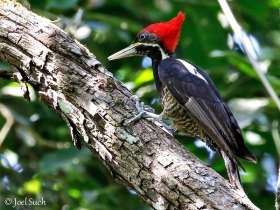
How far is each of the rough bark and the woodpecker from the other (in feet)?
1.86

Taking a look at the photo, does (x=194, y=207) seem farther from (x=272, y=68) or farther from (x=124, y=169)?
(x=272, y=68)

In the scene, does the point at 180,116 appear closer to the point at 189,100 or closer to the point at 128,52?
the point at 189,100

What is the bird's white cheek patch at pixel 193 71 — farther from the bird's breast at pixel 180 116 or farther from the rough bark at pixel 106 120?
the rough bark at pixel 106 120

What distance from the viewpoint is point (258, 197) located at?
18.1ft

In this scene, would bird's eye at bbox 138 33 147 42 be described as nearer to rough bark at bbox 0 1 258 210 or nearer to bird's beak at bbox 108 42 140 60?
bird's beak at bbox 108 42 140 60

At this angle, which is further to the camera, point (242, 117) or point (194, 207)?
point (242, 117)

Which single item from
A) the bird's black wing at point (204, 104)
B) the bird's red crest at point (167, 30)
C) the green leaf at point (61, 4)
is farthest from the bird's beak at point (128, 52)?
the green leaf at point (61, 4)

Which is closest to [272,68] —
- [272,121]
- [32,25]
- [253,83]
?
[253,83]

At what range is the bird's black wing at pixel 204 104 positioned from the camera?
3.99 meters

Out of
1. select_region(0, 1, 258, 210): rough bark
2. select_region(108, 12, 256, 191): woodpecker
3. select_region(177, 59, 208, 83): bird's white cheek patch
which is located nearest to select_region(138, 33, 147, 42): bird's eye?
select_region(108, 12, 256, 191): woodpecker

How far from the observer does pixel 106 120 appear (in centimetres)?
335

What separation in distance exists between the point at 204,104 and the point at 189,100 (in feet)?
0.44

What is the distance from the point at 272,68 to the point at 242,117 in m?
0.79

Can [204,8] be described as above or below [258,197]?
above
